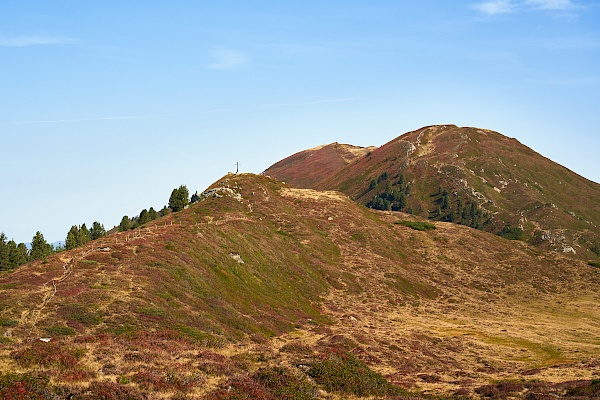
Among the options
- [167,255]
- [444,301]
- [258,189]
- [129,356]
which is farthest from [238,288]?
[258,189]

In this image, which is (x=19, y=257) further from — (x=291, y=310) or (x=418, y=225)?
(x=418, y=225)

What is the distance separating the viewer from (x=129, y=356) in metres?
31.4

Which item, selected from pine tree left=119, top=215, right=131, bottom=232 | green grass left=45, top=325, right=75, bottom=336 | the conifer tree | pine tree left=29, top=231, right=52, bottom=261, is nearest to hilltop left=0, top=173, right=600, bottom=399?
green grass left=45, top=325, right=75, bottom=336

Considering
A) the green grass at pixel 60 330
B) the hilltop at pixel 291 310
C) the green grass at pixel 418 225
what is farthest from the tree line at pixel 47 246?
the green grass at pixel 60 330

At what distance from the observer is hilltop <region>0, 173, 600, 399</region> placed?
30.6 meters

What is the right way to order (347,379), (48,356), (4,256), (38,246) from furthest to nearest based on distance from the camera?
(38,246) → (4,256) → (347,379) → (48,356)

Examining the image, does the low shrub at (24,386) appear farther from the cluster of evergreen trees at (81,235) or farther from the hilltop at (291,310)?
the cluster of evergreen trees at (81,235)

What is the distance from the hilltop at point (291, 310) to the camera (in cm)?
3056

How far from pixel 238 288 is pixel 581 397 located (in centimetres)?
4537

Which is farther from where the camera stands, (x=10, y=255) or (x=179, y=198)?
(x=179, y=198)

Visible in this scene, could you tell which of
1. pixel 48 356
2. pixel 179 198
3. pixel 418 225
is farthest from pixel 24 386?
pixel 418 225

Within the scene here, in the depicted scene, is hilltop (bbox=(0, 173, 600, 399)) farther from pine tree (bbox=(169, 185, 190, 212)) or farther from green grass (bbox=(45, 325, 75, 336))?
pine tree (bbox=(169, 185, 190, 212))

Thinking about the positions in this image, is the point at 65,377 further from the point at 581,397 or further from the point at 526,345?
the point at 526,345

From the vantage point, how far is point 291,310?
2800 inches
